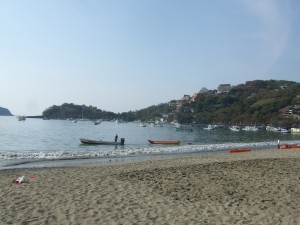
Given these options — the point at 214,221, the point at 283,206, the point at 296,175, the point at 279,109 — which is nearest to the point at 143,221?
the point at 214,221

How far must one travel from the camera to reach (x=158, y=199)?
37.1ft

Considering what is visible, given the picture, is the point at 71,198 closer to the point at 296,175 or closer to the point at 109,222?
the point at 109,222

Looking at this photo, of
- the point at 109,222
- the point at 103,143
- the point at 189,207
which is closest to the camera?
the point at 109,222

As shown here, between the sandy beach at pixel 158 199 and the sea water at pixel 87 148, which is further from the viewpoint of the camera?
the sea water at pixel 87 148

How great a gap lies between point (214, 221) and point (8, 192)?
24.2ft

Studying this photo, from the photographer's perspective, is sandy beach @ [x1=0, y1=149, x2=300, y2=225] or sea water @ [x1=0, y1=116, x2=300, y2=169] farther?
sea water @ [x1=0, y1=116, x2=300, y2=169]

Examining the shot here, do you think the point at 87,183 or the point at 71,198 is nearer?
the point at 71,198

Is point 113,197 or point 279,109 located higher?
point 279,109

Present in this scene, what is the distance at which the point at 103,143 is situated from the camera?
172 feet

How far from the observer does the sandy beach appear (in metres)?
9.20

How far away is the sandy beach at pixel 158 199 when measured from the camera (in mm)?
9195

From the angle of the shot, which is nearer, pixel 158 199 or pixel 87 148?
pixel 158 199

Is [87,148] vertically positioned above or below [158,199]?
below

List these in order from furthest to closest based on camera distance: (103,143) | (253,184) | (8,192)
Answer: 1. (103,143)
2. (253,184)
3. (8,192)
